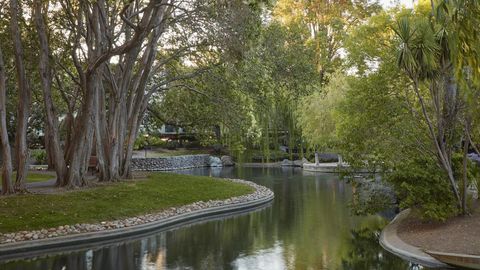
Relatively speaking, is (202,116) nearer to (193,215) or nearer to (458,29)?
(193,215)

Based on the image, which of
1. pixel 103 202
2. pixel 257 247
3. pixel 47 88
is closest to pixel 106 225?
pixel 103 202

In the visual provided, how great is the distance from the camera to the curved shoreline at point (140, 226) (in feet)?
37.8

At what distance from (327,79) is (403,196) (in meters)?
24.1

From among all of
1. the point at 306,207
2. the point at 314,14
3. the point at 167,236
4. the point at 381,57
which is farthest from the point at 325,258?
the point at 314,14

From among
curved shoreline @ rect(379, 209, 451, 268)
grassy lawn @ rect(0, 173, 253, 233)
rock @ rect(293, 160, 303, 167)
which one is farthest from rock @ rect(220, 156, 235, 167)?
curved shoreline @ rect(379, 209, 451, 268)

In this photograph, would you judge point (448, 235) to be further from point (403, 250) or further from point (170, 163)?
point (170, 163)

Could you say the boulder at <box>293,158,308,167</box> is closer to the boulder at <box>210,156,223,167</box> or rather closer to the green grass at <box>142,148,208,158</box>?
the boulder at <box>210,156,223,167</box>

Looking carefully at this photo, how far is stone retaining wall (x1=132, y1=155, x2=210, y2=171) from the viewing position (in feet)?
118

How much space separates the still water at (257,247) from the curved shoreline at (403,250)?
172mm

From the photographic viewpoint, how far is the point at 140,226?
554 inches

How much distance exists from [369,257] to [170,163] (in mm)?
28479

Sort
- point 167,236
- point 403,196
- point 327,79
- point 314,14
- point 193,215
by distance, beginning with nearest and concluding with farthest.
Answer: point 403,196, point 167,236, point 193,215, point 327,79, point 314,14

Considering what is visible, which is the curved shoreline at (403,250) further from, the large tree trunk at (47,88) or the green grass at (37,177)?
the green grass at (37,177)

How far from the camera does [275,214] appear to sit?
58.2ft
